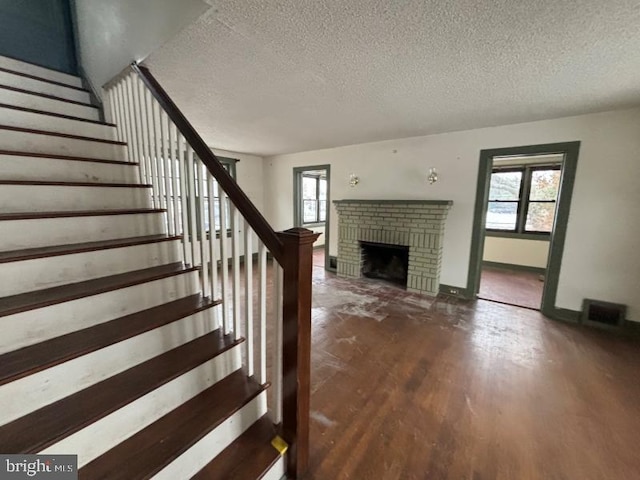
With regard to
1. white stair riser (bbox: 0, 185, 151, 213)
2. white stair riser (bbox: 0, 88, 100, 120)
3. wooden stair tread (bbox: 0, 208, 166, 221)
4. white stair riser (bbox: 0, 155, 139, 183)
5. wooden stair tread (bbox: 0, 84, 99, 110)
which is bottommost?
wooden stair tread (bbox: 0, 208, 166, 221)

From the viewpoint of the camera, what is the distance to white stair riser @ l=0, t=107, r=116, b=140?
186 centimetres

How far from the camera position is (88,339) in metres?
1.16

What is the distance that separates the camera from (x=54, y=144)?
1.89 meters

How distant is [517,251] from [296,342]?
19.3 ft

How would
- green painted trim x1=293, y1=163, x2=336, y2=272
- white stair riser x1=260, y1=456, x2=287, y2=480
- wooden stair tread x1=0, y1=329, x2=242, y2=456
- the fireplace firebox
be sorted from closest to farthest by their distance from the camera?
wooden stair tread x1=0, y1=329, x2=242, y2=456
white stair riser x1=260, y1=456, x2=287, y2=480
the fireplace firebox
green painted trim x1=293, y1=163, x2=336, y2=272

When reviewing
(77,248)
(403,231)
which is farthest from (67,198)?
(403,231)

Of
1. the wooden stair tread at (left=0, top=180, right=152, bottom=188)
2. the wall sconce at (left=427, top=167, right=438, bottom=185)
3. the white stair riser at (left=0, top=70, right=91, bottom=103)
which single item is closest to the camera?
the wooden stair tread at (left=0, top=180, right=152, bottom=188)

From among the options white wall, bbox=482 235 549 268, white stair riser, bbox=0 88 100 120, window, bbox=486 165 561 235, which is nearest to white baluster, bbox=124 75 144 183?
white stair riser, bbox=0 88 100 120

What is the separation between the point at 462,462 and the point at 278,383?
3.69 feet

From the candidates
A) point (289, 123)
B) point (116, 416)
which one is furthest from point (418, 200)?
point (116, 416)

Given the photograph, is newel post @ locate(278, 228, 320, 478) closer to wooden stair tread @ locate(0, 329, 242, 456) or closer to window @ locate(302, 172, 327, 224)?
wooden stair tread @ locate(0, 329, 242, 456)

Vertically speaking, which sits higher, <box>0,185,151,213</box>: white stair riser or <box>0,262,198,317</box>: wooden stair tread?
<box>0,185,151,213</box>: white stair riser

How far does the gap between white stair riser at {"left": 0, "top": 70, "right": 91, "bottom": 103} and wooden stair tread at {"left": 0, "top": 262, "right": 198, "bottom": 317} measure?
2.15 metres

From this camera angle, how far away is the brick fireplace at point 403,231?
12.8 ft
